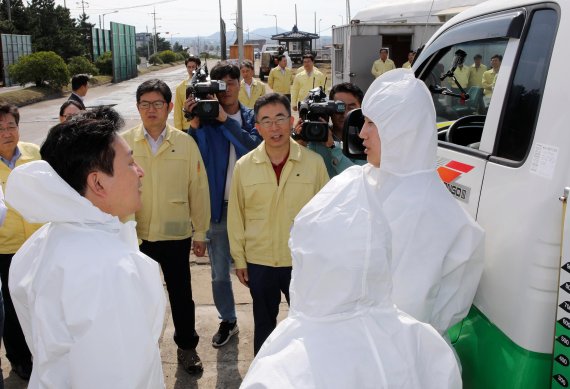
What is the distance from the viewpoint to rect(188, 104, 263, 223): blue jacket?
371 cm

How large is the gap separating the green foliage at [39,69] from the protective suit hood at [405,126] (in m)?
27.9

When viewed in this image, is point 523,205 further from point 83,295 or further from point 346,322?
point 83,295

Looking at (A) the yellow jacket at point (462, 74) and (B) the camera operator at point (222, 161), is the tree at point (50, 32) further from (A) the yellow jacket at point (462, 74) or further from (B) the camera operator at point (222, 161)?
(A) the yellow jacket at point (462, 74)

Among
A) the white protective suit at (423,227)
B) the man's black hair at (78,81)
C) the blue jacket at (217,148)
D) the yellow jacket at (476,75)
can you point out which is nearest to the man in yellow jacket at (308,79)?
the man's black hair at (78,81)

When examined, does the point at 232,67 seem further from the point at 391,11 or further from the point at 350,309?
the point at 391,11

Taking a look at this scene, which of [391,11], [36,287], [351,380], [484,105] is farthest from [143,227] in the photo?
[391,11]

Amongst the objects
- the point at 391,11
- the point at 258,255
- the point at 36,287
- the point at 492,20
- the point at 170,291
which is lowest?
the point at 170,291

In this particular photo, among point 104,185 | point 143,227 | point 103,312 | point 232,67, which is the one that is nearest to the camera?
point 103,312

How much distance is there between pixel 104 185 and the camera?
171 cm

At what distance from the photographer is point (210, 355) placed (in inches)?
150

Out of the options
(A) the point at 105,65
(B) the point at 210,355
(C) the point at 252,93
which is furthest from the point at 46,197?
(A) the point at 105,65

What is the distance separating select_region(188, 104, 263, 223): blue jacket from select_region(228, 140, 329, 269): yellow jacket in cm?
58

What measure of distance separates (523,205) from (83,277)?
1.26 meters

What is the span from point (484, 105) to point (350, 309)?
2.04 m
